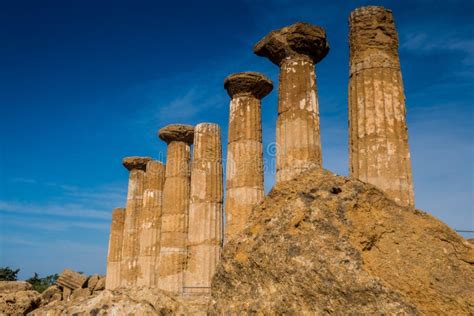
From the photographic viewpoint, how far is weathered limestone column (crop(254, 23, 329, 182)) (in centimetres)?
1123

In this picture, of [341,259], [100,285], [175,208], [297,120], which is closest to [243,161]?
[297,120]

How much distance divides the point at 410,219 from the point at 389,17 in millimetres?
6809

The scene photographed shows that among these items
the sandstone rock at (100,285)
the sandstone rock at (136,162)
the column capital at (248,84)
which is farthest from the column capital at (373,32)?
the sandstone rock at (100,285)

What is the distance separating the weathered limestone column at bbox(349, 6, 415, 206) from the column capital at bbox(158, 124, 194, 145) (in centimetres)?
→ 1058

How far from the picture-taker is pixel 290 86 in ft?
37.6

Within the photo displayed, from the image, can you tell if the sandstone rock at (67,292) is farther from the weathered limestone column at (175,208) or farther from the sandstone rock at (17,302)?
the sandstone rock at (17,302)

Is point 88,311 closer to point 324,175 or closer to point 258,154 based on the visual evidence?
point 324,175

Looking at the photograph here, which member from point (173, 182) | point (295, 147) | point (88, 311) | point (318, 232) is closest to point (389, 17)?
point (295, 147)

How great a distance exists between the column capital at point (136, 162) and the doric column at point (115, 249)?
10.8 feet

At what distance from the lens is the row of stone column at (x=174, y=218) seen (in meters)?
15.7

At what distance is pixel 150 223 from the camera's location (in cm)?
2097

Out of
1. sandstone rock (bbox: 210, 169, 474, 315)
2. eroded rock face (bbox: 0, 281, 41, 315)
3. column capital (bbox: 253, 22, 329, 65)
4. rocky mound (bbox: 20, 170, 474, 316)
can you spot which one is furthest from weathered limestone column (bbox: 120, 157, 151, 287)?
sandstone rock (bbox: 210, 169, 474, 315)

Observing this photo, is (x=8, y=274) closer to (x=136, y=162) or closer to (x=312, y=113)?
(x=136, y=162)

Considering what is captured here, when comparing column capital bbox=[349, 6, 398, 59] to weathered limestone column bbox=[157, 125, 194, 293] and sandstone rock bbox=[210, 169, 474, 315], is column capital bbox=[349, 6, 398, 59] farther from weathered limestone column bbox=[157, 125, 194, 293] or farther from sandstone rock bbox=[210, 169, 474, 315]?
weathered limestone column bbox=[157, 125, 194, 293]
